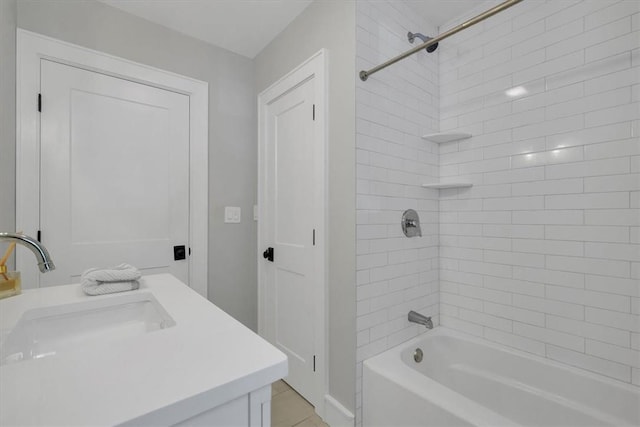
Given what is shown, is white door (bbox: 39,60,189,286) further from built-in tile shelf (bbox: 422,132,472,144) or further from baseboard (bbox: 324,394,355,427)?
built-in tile shelf (bbox: 422,132,472,144)

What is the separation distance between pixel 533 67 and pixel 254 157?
6.21 feet

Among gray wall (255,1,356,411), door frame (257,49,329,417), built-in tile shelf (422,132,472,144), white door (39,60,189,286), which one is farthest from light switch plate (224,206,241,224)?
built-in tile shelf (422,132,472,144)

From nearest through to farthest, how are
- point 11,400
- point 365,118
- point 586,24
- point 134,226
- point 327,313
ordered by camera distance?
1. point 11,400
2. point 586,24
3. point 365,118
4. point 327,313
5. point 134,226

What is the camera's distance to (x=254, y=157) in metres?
2.37

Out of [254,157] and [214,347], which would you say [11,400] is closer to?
[214,347]

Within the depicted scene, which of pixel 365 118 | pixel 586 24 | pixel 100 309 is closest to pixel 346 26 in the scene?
pixel 365 118

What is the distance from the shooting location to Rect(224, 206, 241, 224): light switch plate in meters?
2.23

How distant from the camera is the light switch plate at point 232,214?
2230mm

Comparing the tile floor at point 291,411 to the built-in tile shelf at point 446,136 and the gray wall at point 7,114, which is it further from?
the built-in tile shelf at point 446,136

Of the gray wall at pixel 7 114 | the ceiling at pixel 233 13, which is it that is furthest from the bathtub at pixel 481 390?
the ceiling at pixel 233 13

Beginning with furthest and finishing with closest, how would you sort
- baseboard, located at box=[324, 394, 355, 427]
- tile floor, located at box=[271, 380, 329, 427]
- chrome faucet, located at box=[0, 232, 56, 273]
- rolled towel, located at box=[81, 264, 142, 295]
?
tile floor, located at box=[271, 380, 329, 427], baseboard, located at box=[324, 394, 355, 427], rolled towel, located at box=[81, 264, 142, 295], chrome faucet, located at box=[0, 232, 56, 273]

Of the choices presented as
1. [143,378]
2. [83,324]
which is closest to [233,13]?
[83,324]

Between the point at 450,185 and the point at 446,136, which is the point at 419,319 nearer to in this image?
the point at 450,185

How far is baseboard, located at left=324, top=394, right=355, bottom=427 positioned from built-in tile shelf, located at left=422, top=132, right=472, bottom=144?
1.65 meters
